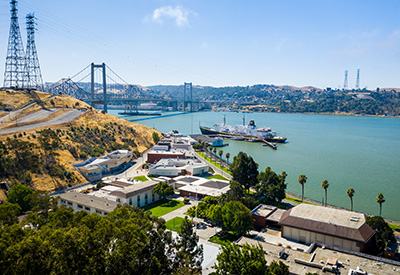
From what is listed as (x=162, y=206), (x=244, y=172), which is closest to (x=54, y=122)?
(x=162, y=206)

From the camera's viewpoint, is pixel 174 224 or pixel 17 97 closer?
pixel 174 224

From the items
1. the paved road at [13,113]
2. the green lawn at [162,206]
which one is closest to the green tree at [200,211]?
the green lawn at [162,206]

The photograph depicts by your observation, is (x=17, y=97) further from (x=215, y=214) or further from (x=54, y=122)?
(x=215, y=214)

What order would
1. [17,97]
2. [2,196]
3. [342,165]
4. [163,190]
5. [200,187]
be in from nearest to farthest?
1. [2,196]
2. [163,190]
3. [200,187]
4. [342,165]
5. [17,97]

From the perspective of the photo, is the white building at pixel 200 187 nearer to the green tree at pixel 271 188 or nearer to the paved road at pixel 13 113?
the green tree at pixel 271 188

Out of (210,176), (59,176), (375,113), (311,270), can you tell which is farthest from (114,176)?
(375,113)

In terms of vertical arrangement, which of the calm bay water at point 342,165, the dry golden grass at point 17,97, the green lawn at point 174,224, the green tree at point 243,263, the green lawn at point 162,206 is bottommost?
the calm bay water at point 342,165
